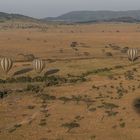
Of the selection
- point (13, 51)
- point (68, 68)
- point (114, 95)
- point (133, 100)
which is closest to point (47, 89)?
point (114, 95)

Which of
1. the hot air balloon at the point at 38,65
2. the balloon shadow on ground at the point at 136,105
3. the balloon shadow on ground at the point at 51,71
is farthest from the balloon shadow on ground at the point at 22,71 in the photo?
the balloon shadow on ground at the point at 136,105

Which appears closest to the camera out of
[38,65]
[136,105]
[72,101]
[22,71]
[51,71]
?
[136,105]

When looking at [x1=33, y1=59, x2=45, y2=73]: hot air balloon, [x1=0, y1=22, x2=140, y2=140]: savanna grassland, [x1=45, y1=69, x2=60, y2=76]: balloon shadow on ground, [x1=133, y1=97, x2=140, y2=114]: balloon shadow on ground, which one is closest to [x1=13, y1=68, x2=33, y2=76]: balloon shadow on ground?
[x1=0, y1=22, x2=140, y2=140]: savanna grassland

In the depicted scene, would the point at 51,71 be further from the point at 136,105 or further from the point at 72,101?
the point at 136,105

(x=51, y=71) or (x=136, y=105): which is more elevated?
(x=136, y=105)

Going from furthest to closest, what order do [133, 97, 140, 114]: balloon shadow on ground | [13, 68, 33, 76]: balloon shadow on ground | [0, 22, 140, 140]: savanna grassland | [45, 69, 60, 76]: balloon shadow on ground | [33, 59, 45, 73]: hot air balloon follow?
[45, 69, 60, 76]: balloon shadow on ground, [13, 68, 33, 76]: balloon shadow on ground, [33, 59, 45, 73]: hot air balloon, [133, 97, 140, 114]: balloon shadow on ground, [0, 22, 140, 140]: savanna grassland

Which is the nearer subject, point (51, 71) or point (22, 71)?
point (22, 71)

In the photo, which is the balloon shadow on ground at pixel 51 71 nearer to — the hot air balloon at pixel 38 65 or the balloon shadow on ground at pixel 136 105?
the hot air balloon at pixel 38 65

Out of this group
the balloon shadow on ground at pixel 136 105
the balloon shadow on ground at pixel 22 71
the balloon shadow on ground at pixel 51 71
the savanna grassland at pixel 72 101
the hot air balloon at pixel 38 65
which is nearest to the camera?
the savanna grassland at pixel 72 101

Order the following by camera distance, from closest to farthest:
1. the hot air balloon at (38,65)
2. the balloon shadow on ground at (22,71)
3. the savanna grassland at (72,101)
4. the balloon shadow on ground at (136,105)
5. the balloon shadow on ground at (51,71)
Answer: the savanna grassland at (72,101) → the balloon shadow on ground at (136,105) → the hot air balloon at (38,65) → the balloon shadow on ground at (22,71) → the balloon shadow on ground at (51,71)

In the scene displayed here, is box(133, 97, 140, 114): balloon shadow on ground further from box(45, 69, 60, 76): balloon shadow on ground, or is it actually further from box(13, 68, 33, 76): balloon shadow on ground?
box(13, 68, 33, 76): balloon shadow on ground

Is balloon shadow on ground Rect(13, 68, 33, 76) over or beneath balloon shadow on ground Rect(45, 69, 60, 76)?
over

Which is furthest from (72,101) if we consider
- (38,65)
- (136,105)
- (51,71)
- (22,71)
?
(22,71)
